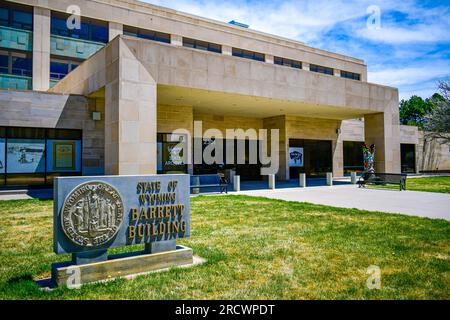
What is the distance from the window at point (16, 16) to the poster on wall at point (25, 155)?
40.8 ft

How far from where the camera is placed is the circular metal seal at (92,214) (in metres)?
4.93

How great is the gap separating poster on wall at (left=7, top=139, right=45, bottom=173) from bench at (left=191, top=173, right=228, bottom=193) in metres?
8.60

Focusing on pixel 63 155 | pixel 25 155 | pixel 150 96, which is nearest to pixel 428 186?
pixel 150 96

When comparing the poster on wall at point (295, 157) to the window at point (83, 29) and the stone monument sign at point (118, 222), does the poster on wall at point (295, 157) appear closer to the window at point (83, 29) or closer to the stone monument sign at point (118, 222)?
the window at point (83, 29)

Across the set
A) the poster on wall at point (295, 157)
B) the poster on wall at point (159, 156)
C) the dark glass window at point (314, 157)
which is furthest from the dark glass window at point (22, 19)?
the poster on wall at point (295, 157)

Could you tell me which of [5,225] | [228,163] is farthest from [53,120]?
[228,163]

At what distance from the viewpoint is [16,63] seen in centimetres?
2600

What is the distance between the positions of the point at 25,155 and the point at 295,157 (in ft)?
66.7

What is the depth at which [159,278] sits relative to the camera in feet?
17.1

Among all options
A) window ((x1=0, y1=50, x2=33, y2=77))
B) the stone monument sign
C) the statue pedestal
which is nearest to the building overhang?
window ((x1=0, y1=50, x2=33, y2=77))

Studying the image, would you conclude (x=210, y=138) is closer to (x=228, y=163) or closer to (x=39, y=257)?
(x=228, y=163)

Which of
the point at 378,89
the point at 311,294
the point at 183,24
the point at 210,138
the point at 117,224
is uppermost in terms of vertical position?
the point at 183,24

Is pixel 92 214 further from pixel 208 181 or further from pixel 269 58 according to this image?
pixel 269 58

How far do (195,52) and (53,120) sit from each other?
8.70m
